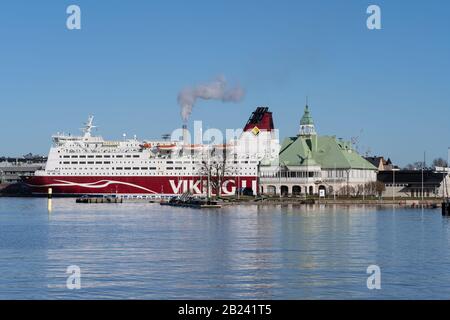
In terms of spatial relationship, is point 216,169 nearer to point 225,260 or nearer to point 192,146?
point 192,146

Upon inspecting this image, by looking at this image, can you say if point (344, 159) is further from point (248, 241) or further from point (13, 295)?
point (13, 295)

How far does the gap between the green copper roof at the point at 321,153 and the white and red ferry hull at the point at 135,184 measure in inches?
287

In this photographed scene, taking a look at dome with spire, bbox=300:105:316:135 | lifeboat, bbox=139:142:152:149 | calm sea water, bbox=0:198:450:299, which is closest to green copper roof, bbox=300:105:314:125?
dome with spire, bbox=300:105:316:135

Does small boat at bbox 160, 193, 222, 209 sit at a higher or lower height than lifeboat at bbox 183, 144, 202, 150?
lower

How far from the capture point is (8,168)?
18862cm

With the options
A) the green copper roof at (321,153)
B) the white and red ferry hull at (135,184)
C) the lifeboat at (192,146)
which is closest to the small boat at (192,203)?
the white and red ferry hull at (135,184)

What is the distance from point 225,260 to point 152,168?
9444 cm

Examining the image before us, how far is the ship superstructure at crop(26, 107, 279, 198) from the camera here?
129 meters

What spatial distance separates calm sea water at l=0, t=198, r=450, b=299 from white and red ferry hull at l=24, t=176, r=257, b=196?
69852 millimetres

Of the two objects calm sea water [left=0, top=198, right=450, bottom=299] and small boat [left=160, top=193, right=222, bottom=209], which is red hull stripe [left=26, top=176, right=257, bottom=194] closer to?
small boat [left=160, top=193, right=222, bottom=209]

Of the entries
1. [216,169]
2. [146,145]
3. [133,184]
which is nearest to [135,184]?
[133,184]

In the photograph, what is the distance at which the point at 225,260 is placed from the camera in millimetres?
35531
